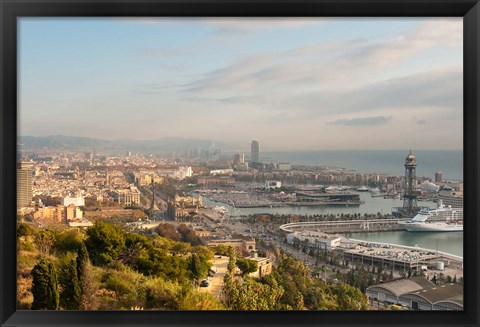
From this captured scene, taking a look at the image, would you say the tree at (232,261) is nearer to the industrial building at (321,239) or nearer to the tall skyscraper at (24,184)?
the industrial building at (321,239)

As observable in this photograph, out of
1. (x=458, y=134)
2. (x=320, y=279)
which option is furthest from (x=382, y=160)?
(x=320, y=279)

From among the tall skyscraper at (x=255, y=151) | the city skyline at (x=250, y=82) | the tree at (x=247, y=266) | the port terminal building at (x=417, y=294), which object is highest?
the city skyline at (x=250, y=82)

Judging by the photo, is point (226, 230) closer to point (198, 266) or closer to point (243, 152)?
point (198, 266)

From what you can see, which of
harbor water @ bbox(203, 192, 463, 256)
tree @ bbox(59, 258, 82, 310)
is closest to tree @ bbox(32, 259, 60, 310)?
tree @ bbox(59, 258, 82, 310)

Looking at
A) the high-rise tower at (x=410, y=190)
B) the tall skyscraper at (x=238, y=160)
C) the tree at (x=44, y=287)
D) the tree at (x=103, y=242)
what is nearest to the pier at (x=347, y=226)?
the high-rise tower at (x=410, y=190)

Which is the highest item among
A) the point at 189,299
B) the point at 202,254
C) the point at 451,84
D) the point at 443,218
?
the point at 451,84

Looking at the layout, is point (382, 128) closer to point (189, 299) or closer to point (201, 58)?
point (201, 58)
